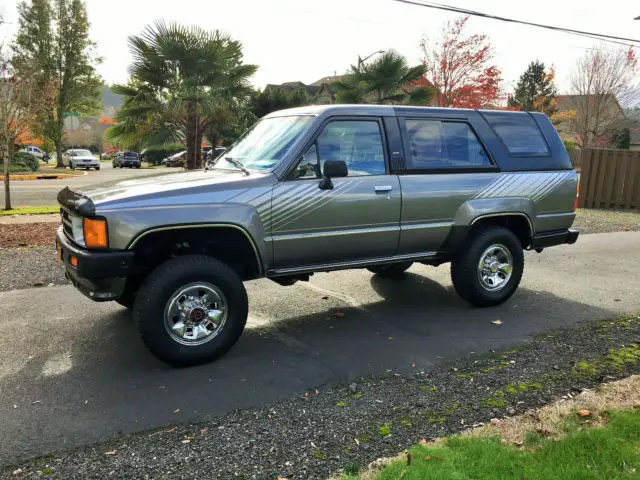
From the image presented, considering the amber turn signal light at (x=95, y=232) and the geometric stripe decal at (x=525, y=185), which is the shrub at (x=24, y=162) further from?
the geometric stripe decal at (x=525, y=185)

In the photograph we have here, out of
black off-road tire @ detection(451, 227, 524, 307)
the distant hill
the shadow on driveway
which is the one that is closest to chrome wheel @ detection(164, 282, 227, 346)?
the shadow on driveway

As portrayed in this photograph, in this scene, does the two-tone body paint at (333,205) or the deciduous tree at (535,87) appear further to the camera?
the deciduous tree at (535,87)

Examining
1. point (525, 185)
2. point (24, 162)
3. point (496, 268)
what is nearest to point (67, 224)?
point (496, 268)

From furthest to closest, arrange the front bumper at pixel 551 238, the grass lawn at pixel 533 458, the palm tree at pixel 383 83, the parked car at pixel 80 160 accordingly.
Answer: the parked car at pixel 80 160 < the palm tree at pixel 383 83 < the front bumper at pixel 551 238 < the grass lawn at pixel 533 458

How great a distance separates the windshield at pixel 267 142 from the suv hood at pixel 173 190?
9.9 inches

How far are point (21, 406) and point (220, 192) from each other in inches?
79.6

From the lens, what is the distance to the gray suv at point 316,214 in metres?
3.93

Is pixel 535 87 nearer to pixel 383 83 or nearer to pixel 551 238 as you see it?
pixel 383 83

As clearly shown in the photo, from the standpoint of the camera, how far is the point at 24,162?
30.5 m

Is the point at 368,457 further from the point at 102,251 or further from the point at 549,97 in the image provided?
the point at 549,97

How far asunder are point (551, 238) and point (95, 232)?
15.9 feet

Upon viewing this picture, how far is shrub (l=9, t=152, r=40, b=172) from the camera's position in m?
29.8

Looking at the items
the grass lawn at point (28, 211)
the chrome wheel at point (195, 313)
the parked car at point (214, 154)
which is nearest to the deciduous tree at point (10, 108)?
the grass lawn at point (28, 211)

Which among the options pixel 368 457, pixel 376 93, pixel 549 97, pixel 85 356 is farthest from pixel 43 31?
pixel 549 97
